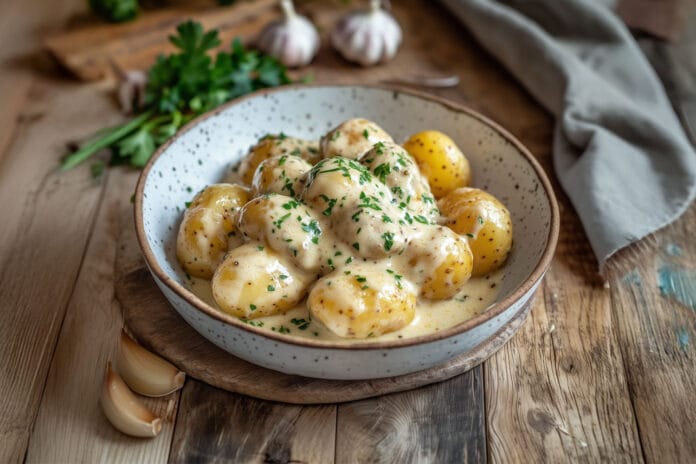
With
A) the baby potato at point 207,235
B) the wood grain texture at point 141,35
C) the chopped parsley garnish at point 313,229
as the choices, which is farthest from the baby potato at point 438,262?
the wood grain texture at point 141,35

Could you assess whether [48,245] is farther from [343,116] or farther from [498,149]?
[498,149]

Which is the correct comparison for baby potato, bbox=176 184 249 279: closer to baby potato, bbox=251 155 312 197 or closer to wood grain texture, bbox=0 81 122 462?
baby potato, bbox=251 155 312 197

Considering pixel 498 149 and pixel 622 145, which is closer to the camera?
pixel 498 149

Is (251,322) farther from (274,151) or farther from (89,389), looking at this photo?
(274,151)

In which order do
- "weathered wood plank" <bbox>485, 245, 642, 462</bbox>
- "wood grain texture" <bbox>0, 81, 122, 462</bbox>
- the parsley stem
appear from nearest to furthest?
"weathered wood plank" <bbox>485, 245, 642, 462</bbox>, "wood grain texture" <bbox>0, 81, 122, 462</bbox>, the parsley stem

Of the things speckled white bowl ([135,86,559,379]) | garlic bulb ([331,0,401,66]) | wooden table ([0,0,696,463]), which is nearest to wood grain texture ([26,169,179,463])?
wooden table ([0,0,696,463])

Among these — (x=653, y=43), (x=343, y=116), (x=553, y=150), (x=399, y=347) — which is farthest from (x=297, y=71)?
(x=399, y=347)
